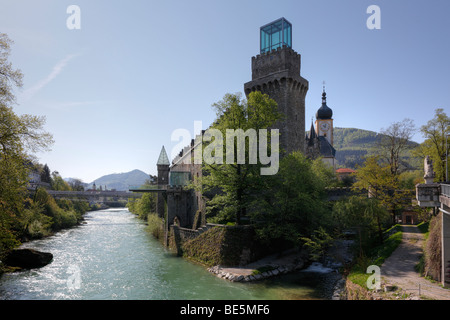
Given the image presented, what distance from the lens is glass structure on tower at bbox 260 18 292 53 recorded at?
1463 inches

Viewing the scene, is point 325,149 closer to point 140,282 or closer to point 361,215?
point 361,215

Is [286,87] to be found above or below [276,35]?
below

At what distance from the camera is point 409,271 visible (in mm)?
16844

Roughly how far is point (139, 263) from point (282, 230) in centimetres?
1336

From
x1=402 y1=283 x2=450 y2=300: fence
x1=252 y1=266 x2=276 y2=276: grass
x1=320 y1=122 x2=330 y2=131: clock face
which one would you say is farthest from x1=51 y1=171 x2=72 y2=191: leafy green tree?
x1=402 y1=283 x2=450 y2=300: fence

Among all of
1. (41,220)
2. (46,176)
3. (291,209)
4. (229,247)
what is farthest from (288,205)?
(46,176)

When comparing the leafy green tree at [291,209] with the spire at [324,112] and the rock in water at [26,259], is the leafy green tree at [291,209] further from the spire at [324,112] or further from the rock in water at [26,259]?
the spire at [324,112]

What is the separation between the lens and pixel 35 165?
15234 millimetres

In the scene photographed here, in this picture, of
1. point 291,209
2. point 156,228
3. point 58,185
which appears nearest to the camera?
point 291,209

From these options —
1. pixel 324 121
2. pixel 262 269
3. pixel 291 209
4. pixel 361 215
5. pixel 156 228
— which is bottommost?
pixel 156 228

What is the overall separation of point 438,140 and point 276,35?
71.4 ft

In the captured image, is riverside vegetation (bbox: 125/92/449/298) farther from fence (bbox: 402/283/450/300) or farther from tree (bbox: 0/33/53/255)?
tree (bbox: 0/33/53/255)
